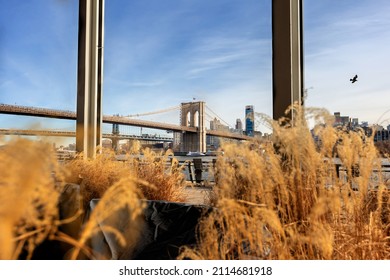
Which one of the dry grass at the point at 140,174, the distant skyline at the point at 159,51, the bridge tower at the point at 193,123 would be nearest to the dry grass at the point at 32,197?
the dry grass at the point at 140,174

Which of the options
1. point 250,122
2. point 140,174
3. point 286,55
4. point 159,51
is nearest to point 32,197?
point 250,122

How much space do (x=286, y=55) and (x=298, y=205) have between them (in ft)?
4.65

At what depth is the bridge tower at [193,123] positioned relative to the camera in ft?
13.5

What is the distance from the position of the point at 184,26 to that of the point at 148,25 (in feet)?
1.47

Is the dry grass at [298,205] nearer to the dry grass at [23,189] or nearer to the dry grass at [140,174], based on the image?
the dry grass at [23,189]

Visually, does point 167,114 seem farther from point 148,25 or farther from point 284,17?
point 284,17

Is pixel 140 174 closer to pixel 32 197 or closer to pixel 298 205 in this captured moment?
pixel 298 205

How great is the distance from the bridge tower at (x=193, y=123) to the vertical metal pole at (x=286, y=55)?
1676mm

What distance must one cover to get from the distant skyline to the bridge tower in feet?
0.81

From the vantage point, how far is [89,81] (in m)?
3.44

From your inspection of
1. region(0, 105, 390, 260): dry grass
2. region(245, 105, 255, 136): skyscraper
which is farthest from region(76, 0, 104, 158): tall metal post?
region(0, 105, 390, 260): dry grass

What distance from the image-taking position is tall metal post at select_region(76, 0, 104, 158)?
337cm

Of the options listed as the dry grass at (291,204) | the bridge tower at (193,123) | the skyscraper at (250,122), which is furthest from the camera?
the bridge tower at (193,123)

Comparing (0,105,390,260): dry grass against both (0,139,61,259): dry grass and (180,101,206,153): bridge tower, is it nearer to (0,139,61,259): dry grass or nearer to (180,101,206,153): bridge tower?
(0,139,61,259): dry grass
